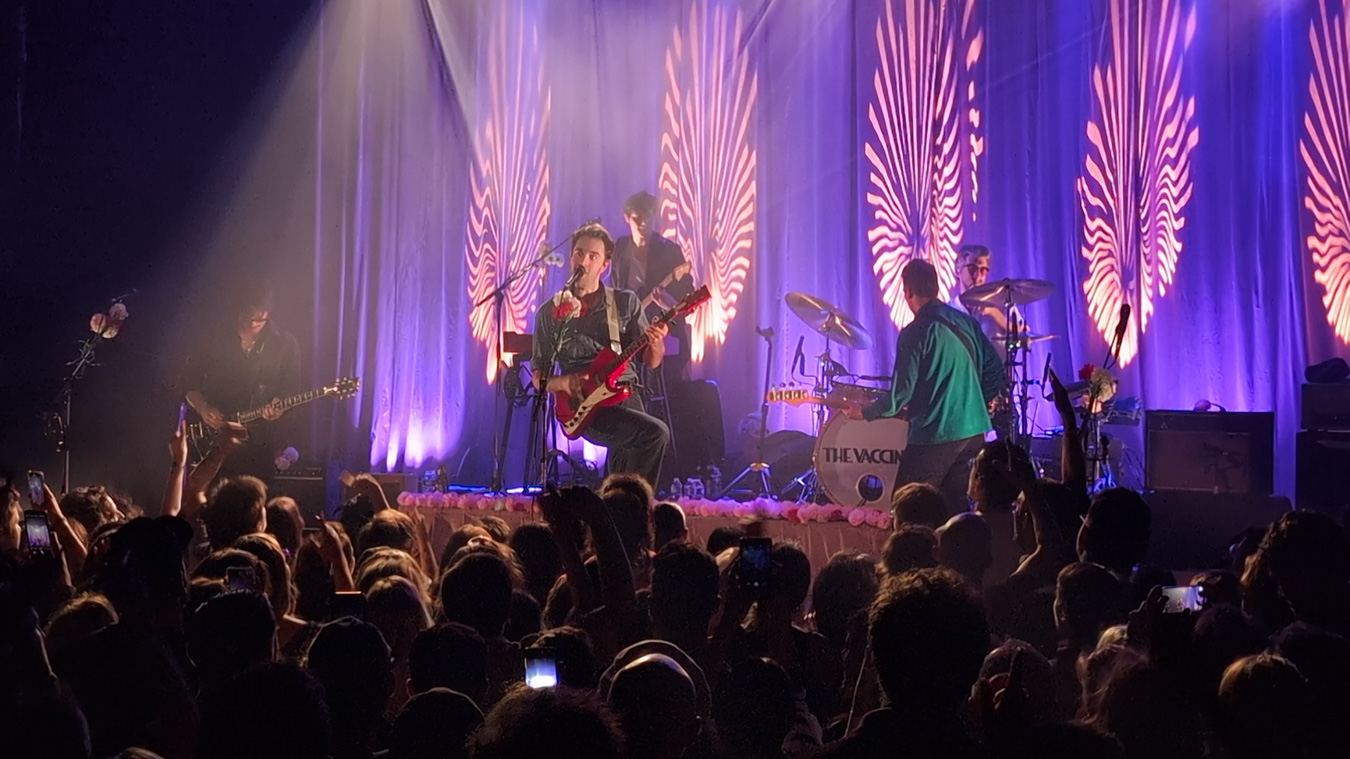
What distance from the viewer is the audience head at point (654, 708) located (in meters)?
2.30

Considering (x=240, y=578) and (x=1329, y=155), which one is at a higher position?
(x=1329, y=155)

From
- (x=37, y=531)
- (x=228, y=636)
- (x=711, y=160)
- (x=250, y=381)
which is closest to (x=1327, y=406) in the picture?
(x=711, y=160)

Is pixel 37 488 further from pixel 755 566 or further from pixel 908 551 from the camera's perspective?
pixel 908 551

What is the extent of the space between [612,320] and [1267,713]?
693 centimetres

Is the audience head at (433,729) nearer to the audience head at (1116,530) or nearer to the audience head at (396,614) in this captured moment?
the audience head at (396,614)

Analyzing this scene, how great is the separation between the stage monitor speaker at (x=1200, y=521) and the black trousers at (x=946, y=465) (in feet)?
3.79

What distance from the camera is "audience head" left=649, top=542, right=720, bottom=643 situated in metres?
3.14

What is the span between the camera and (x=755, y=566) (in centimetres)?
295

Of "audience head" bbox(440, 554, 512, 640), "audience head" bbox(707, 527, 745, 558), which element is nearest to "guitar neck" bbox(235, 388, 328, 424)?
"audience head" bbox(707, 527, 745, 558)

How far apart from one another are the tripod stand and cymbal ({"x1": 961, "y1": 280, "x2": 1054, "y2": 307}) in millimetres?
2018

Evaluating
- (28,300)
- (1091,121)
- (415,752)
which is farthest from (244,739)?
(28,300)

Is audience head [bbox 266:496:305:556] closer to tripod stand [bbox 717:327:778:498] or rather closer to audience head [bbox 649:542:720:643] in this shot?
audience head [bbox 649:542:720:643]

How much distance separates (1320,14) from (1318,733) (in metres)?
9.22

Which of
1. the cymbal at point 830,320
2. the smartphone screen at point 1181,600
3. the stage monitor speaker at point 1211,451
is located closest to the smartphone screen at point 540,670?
the smartphone screen at point 1181,600
